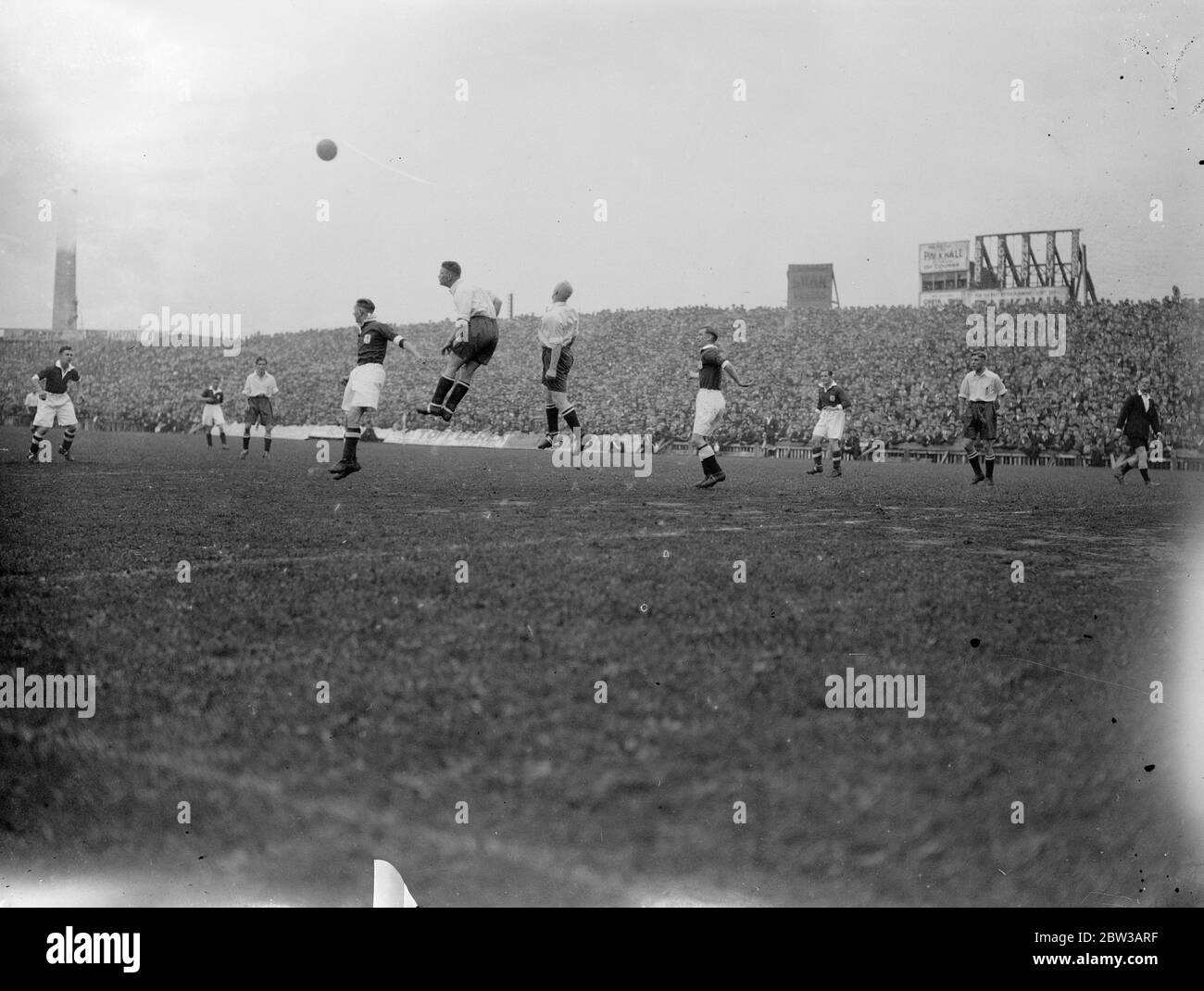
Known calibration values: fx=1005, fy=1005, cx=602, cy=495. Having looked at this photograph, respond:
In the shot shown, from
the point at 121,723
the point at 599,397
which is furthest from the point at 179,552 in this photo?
the point at 599,397

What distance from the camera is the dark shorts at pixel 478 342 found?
1040cm

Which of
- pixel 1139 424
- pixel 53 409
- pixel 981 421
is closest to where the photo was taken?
pixel 53 409

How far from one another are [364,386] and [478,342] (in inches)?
52.3

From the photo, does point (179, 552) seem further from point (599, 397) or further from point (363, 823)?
point (599, 397)

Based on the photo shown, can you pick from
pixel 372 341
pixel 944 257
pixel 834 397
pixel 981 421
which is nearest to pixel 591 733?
pixel 372 341

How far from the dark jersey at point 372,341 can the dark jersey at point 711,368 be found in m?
3.41

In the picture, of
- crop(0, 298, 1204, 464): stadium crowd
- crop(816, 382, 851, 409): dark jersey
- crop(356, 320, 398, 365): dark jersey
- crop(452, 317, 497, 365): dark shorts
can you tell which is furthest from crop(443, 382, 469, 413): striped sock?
crop(0, 298, 1204, 464): stadium crowd

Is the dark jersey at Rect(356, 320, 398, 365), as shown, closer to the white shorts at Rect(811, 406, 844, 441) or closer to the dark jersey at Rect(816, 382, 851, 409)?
the white shorts at Rect(811, 406, 844, 441)

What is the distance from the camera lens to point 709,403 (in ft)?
37.8

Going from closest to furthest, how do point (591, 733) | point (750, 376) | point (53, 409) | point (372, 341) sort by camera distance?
point (591, 733) < point (372, 341) < point (53, 409) < point (750, 376)

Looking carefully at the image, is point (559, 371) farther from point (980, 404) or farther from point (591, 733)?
point (591, 733)

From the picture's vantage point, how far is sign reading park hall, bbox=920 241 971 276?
43.1 metres

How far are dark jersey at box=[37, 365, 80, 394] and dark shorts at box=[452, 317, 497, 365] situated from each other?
674 centimetres

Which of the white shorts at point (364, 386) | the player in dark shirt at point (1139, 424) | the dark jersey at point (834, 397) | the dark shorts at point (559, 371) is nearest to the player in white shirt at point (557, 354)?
the dark shorts at point (559, 371)
